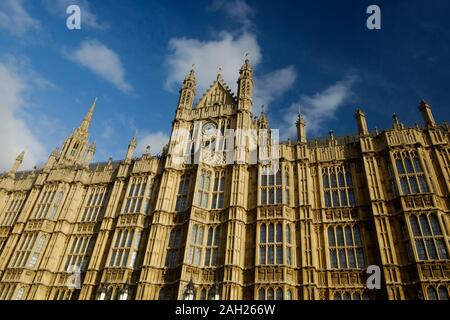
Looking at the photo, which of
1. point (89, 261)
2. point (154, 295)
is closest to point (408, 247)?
point (154, 295)

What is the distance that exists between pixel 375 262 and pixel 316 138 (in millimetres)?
14190

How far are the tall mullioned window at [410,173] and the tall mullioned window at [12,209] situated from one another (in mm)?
39556

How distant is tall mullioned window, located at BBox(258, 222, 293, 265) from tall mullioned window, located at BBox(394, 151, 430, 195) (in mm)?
9490

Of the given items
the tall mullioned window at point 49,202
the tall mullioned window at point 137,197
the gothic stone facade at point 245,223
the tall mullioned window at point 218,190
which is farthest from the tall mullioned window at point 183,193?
the tall mullioned window at point 49,202

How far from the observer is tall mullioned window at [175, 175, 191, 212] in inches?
1255

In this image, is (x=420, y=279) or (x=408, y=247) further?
(x=408, y=247)

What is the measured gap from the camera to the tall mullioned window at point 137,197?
32938mm

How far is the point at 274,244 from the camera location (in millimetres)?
26922

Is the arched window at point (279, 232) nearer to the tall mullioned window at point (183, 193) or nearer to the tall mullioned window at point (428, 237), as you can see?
the tall mullioned window at point (183, 193)

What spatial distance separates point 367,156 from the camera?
29594 mm

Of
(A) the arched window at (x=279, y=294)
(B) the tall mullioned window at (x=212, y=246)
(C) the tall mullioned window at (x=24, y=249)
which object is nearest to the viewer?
(A) the arched window at (x=279, y=294)

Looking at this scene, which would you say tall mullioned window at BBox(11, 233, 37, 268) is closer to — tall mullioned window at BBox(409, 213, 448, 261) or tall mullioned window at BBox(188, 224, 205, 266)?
tall mullioned window at BBox(188, 224, 205, 266)
